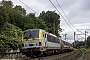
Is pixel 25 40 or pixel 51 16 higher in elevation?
pixel 51 16

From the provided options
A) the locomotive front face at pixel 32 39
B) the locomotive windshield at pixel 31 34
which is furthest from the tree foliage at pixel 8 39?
the locomotive windshield at pixel 31 34

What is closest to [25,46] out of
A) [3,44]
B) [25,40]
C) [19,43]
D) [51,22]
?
[25,40]

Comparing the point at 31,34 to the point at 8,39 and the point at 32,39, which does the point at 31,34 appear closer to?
the point at 32,39

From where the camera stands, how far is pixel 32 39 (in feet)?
74.8

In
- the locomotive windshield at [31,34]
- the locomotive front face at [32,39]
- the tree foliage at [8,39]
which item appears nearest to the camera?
the locomotive front face at [32,39]

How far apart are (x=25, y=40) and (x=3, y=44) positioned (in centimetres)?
343

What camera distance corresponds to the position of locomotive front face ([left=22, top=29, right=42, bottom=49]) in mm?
22750

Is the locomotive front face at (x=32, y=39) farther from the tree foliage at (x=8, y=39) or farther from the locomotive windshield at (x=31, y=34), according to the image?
the tree foliage at (x=8, y=39)

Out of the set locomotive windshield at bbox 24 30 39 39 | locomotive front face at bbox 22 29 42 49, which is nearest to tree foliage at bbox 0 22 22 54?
locomotive front face at bbox 22 29 42 49

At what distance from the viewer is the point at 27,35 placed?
23375 mm

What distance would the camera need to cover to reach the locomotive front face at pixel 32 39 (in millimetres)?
22750

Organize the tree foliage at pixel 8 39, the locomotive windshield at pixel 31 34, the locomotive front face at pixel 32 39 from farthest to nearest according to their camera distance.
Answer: the tree foliage at pixel 8 39
the locomotive windshield at pixel 31 34
the locomotive front face at pixel 32 39

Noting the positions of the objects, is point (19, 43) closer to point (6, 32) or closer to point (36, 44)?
point (6, 32)

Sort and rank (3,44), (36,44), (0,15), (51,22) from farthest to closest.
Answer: (51,22)
(0,15)
(3,44)
(36,44)
